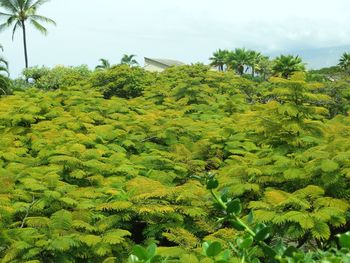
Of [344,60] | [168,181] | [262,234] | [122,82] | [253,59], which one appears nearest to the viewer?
[262,234]

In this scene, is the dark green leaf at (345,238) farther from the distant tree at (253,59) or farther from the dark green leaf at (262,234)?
the distant tree at (253,59)

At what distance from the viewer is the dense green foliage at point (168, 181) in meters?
4.38

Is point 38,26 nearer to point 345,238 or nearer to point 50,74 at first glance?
point 50,74

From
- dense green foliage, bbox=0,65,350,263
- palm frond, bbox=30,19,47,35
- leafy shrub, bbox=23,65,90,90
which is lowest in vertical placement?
dense green foliage, bbox=0,65,350,263

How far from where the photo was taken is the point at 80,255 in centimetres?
443

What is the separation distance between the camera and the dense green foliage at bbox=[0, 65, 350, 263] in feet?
14.4

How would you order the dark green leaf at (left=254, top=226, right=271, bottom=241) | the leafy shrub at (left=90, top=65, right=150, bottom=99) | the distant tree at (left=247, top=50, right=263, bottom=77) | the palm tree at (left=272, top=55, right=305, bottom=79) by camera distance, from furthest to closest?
the distant tree at (left=247, top=50, right=263, bottom=77) < the palm tree at (left=272, top=55, right=305, bottom=79) < the leafy shrub at (left=90, top=65, right=150, bottom=99) < the dark green leaf at (left=254, top=226, right=271, bottom=241)

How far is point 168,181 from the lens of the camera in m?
6.32

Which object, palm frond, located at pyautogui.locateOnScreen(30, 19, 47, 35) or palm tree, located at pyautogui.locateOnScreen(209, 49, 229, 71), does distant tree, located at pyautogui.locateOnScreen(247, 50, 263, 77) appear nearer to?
palm tree, located at pyautogui.locateOnScreen(209, 49, 229, 71)

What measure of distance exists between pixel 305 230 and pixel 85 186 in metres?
2.93

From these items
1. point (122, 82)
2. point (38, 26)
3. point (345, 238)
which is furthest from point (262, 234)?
point (38, 26)

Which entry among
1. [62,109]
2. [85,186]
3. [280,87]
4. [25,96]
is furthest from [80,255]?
[25,96]

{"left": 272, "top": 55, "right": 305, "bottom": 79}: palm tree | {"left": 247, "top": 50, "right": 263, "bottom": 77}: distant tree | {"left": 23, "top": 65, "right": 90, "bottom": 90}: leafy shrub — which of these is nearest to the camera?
{"left": 23, "top": 65, "right": 90, "bottom": 90}: leafy shrub

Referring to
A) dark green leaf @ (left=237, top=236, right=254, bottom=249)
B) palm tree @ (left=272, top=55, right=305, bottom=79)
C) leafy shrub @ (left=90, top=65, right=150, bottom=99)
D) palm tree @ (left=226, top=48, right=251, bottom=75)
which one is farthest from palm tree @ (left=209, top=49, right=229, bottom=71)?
dark green leaf @ (left=237, top=236, right=254, bottom=249)
